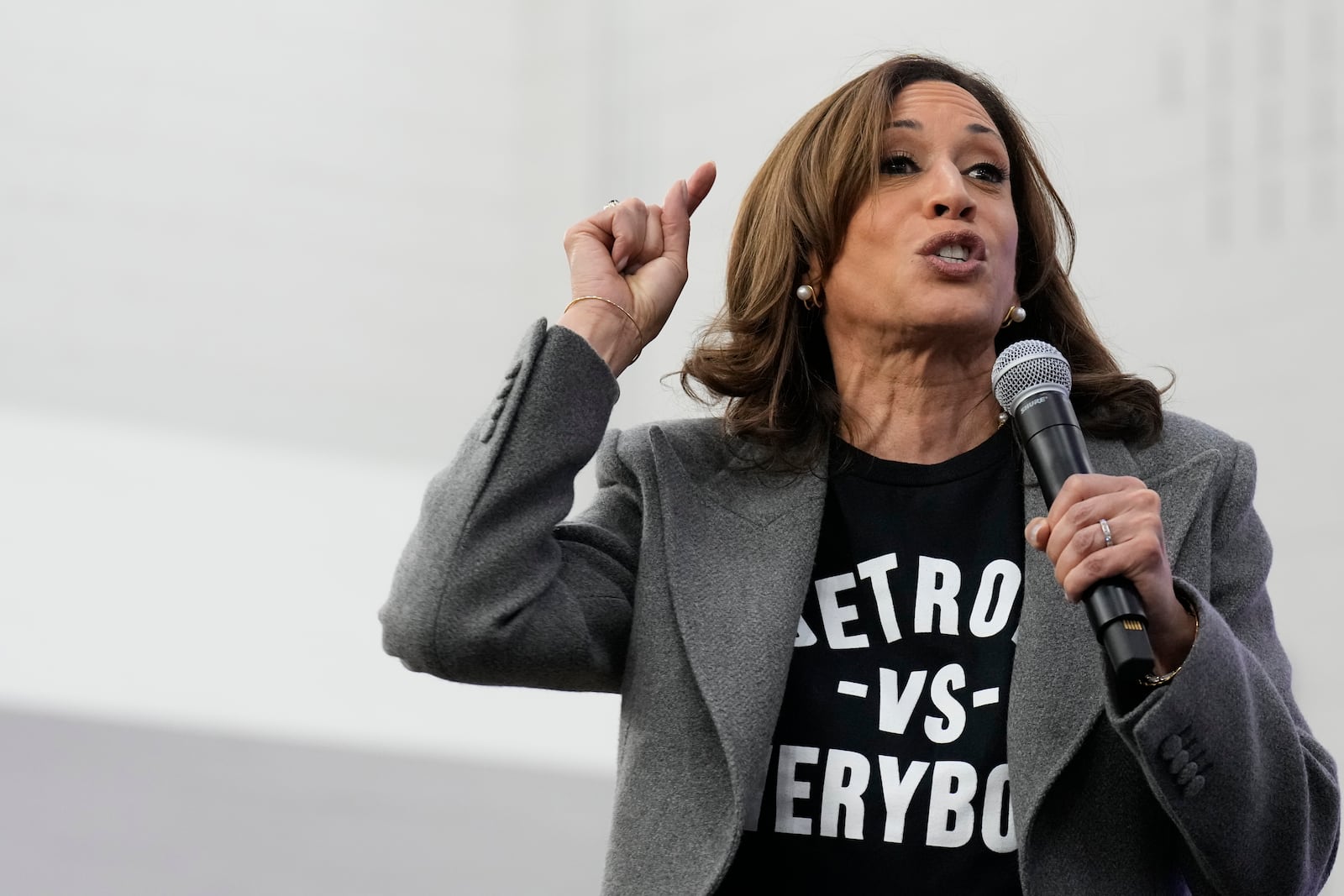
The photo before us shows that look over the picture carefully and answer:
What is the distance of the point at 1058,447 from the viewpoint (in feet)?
4.47

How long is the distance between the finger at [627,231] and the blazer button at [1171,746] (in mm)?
842

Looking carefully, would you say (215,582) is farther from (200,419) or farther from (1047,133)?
(1047,133)

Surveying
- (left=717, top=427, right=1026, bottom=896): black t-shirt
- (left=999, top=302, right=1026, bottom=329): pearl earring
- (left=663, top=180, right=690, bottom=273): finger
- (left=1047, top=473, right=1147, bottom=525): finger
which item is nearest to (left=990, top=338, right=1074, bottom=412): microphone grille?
(left=1047, top=473, right=1147, bottom=525): finger

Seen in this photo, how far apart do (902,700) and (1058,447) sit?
36cm

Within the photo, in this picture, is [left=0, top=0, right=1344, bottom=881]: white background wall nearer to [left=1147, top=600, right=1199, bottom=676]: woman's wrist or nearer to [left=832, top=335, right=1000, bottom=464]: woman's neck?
[left=832, top=335, right=1000, bottom=464]: woman's neck

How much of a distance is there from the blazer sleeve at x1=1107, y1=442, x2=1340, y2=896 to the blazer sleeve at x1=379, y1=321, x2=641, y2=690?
0.58 metres

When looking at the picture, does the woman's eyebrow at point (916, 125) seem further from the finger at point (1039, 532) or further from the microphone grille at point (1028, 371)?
the finger at point (1039, 532)

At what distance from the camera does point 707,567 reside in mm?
1721

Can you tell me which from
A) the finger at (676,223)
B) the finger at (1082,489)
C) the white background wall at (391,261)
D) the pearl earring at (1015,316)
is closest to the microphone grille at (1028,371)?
the finger at (1082,489)

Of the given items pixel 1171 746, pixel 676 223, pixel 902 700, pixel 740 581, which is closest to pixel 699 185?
pixel 676 223

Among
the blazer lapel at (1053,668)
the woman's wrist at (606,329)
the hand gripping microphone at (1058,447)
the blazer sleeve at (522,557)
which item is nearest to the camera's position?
the hand gripping microphone at (1058,447)

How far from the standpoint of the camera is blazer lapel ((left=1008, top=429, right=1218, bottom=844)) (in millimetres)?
1499

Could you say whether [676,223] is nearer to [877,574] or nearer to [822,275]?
[822,275]

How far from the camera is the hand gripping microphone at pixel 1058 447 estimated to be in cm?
123
